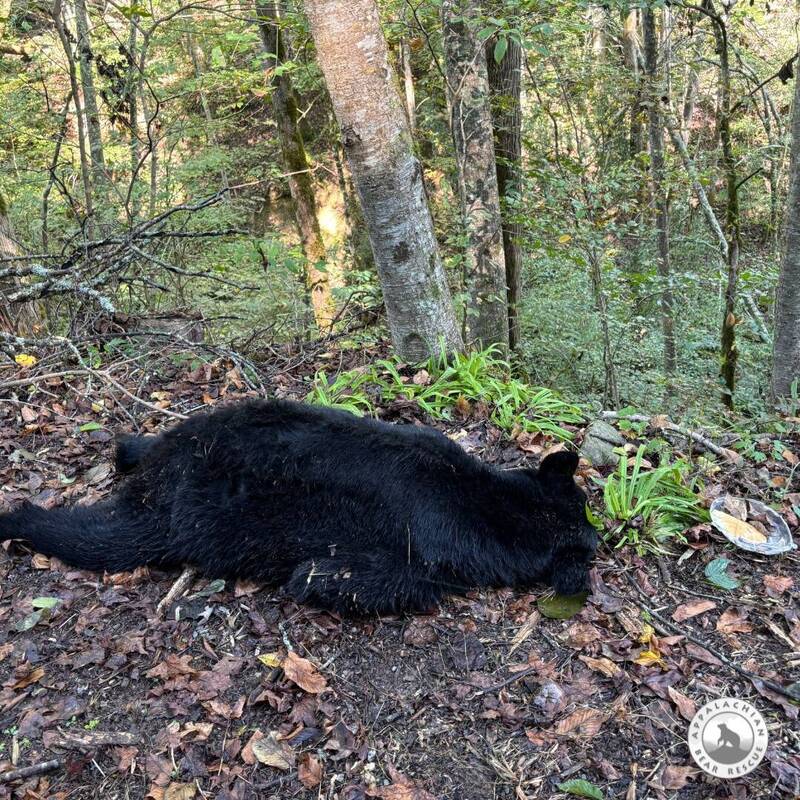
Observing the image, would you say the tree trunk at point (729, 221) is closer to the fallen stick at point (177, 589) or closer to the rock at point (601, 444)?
the rock at point (601, 444)

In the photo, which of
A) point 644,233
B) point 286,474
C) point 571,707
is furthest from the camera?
point 644,233

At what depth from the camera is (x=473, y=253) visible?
257 inches

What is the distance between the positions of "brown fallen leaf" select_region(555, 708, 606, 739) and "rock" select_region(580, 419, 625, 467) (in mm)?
1709

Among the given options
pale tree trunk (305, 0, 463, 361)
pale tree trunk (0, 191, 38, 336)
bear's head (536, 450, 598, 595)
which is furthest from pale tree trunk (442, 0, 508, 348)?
pale tree trunk (0, 191, 38, 336)

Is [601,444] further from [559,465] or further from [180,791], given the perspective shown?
[180,791]

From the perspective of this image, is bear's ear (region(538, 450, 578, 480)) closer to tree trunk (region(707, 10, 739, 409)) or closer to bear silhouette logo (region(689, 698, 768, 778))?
bear silhouette logo (region(689, 698, 768, 778))

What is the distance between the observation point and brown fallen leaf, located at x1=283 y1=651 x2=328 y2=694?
2.54 meters

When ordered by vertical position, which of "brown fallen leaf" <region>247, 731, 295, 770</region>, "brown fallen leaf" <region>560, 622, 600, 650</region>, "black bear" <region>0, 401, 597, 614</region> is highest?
"black bear" <region>0, 401, 597, 614</region>

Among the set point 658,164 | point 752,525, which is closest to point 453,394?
point 752,525

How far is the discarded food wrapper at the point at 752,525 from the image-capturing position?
10.6ft

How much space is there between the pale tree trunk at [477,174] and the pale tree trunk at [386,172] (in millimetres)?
1341

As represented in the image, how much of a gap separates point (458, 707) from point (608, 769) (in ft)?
1.94

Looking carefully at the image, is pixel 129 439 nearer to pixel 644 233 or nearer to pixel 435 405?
pixel 435 405

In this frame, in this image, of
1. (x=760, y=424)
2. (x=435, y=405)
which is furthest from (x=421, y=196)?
(x=760, y=424)
